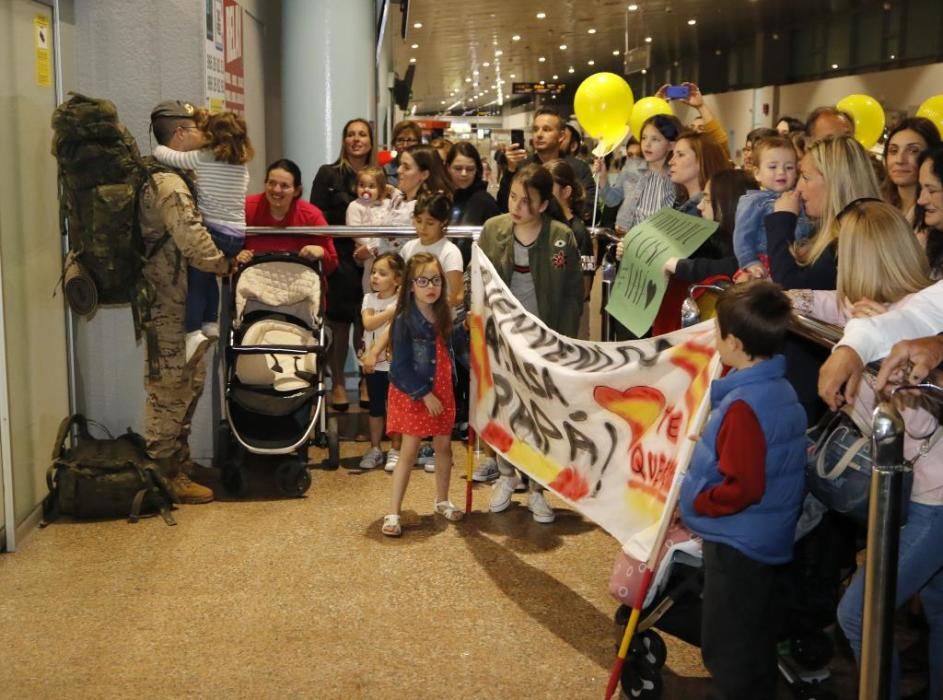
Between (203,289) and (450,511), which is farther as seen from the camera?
(203,289)

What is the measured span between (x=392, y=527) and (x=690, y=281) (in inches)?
70.4

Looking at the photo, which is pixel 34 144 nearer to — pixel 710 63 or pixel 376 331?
pixel 376 331

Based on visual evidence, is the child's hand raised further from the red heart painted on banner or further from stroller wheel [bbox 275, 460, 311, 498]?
the red heart painted on banner

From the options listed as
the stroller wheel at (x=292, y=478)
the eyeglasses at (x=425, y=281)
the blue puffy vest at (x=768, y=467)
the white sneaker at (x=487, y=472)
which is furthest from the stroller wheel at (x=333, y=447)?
the blue puffy vest at (x=768, y=467)

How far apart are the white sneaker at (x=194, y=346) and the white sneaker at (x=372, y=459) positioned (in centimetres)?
123

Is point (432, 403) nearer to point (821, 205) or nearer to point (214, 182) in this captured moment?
point (214, 182)

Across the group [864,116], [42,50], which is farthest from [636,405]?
[864,116]

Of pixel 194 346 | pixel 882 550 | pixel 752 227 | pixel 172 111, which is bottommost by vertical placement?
pixel 882 550

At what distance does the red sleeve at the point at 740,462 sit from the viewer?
323cm

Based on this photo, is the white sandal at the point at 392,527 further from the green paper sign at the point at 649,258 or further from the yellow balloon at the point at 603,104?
the yellow balloon at the point at 603,104

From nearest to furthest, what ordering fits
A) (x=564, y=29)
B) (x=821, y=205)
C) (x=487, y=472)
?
(x=821, y=205) < (x=487, y=472) < (x=564, y=29)

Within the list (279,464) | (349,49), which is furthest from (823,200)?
(349,49)

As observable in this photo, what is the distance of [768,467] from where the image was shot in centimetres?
327

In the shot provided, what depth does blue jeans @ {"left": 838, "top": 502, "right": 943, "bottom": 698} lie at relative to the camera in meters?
3.02
